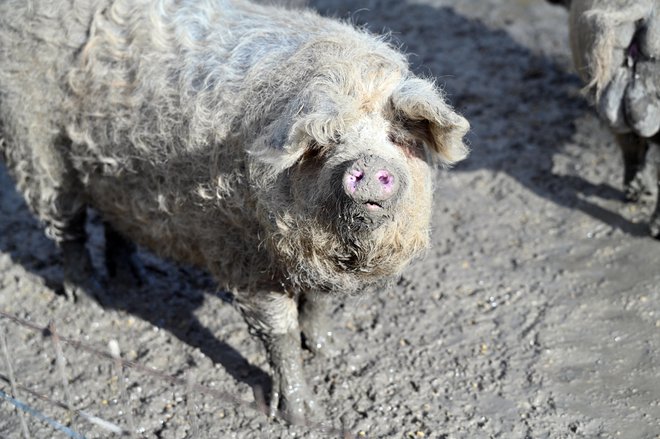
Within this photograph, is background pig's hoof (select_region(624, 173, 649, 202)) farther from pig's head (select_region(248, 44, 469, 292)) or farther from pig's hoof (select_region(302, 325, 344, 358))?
pig's head (select_region(248, 44, 469, 292))

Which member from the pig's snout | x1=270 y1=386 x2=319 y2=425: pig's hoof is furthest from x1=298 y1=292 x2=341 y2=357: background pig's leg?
the pig's snout

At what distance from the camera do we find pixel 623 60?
191 inches

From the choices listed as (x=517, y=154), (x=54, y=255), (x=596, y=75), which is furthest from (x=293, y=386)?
(x=517, y=154)

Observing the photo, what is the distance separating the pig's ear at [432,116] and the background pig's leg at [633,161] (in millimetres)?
2398

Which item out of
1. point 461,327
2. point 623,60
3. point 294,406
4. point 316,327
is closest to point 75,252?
point 316,327

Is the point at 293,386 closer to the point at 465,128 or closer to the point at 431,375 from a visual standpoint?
the point at 431,375

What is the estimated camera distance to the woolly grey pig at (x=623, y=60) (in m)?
4.70

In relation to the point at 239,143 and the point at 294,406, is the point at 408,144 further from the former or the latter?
the point at 294,406

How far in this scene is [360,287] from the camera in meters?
3.59

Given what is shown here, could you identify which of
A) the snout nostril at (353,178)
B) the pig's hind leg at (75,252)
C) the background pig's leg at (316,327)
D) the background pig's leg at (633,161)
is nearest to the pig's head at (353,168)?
the snout nostril at (353,178)

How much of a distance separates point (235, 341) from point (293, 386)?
0.66 meters

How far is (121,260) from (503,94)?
3332 mm

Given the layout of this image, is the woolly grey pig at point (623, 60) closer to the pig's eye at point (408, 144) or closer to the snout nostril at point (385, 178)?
the pig's eye at point (408, 144)

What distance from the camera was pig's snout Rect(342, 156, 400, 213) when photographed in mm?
3010
